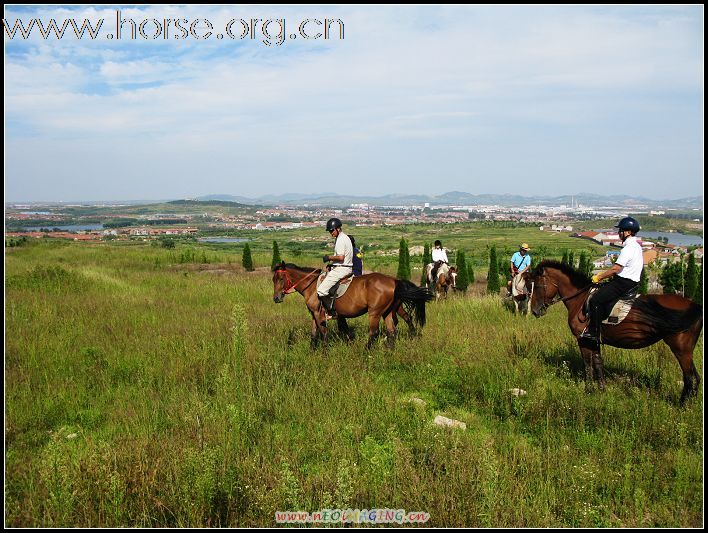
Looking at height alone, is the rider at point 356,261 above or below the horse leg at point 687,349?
above

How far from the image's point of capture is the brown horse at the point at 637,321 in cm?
687

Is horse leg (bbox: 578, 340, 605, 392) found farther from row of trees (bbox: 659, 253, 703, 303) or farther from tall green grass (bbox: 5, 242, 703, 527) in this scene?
row of trees (bbox: 659, 253, 703, 303)

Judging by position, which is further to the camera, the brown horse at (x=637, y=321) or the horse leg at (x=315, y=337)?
the horse leg at (x=315, y=337)

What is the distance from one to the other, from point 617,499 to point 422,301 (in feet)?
19.2

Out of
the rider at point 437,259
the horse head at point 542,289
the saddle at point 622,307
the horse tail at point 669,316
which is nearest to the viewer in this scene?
the horse tail at point 669,316

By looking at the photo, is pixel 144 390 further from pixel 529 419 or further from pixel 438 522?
pixel 529 419

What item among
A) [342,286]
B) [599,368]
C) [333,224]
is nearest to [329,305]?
[342,286]

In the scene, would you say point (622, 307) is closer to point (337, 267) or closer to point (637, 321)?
point (637, 321)

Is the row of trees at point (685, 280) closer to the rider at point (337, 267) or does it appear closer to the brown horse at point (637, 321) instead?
the brown horse at point (637, 321)

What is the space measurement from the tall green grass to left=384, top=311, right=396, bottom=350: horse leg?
30cm

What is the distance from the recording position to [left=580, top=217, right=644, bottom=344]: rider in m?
7.06

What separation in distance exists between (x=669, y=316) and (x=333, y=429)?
5064mm

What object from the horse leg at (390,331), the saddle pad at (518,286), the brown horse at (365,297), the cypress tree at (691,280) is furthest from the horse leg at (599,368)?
the cypress tree at (691,280)

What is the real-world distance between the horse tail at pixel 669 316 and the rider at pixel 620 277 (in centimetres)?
36
